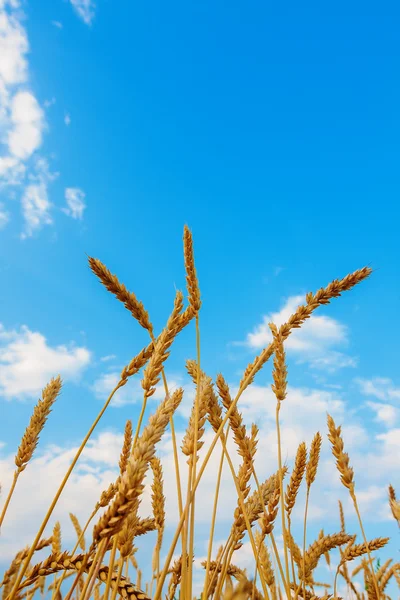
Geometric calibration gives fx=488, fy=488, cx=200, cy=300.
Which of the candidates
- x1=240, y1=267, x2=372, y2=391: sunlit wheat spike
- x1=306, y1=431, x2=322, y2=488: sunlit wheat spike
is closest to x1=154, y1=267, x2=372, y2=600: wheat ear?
x1=240, y1=267, x2=372, y2=391: sunlit wheat spike

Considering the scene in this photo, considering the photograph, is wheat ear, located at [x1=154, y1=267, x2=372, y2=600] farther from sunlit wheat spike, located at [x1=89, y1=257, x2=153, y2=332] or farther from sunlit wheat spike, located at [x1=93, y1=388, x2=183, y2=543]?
sunlit wheat spike, located at [x1=93, y1=388, x2=183, y2=543]

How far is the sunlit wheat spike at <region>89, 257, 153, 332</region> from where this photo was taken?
221 centimetres

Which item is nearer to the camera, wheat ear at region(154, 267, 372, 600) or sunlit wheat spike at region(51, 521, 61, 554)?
wheat ear at region(154, 267, 372, 600)

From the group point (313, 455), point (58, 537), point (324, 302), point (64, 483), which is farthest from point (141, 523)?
point (58, 537)

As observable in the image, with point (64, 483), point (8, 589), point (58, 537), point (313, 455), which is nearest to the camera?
point (64, 483)

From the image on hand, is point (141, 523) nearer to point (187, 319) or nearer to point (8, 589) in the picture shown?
point (8, 589)

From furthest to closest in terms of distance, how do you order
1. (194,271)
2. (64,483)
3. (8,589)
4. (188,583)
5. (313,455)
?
1. (313,455)
2. (8,589)
3. (194,271)
4. (64,483)
5. (188,583)

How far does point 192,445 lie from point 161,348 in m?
0.41

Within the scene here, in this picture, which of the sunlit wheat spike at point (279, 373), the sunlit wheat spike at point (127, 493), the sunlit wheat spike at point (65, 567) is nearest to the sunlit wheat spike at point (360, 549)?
the sunlit wheat spike at point (279, 373)

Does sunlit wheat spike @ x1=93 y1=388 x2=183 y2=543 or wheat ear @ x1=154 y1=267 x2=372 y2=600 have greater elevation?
wheat ear @ x1=154 y1=267 x2=372 y2=600

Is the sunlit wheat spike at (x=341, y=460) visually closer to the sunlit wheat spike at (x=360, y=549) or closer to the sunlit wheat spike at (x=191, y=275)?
the sunlit wheat spike at (x=360, y=549)

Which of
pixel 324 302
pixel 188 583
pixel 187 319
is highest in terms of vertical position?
pixel 324 302

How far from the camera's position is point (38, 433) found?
2369 millimetres

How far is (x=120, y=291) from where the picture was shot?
7.36ft
